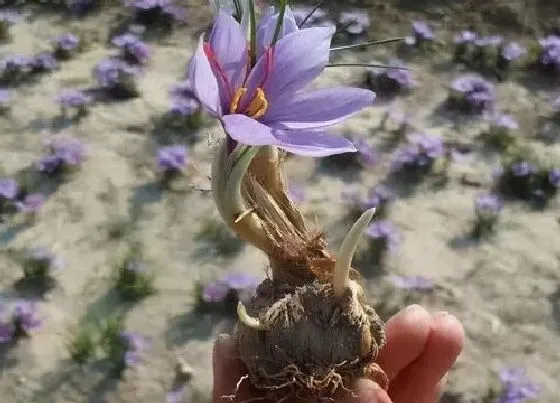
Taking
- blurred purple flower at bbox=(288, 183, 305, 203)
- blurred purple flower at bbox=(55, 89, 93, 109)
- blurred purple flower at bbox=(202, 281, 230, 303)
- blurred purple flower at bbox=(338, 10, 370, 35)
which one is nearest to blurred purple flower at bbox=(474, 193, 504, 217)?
blurred purple flower at bbox=(288, 183, 305, 203)

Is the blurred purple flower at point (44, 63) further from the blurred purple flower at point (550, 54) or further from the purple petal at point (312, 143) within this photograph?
the purple petal at point (312, 143)

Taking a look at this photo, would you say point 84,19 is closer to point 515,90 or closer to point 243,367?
point 515,90

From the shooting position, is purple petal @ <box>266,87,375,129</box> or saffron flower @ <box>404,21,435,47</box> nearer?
purple petal @ <box>266,87,375,129</box>

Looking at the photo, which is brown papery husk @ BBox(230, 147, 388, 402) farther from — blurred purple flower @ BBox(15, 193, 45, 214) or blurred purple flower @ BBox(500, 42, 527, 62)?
blurred purple flower @ BBox(500, 42, 527, 62)

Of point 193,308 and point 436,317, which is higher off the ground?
point 436,317

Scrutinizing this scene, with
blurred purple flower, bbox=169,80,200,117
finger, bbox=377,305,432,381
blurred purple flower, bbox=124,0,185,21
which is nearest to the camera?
finger, bbox=377,305,432,381

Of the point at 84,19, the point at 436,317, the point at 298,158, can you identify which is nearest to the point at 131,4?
the point at 84,19
